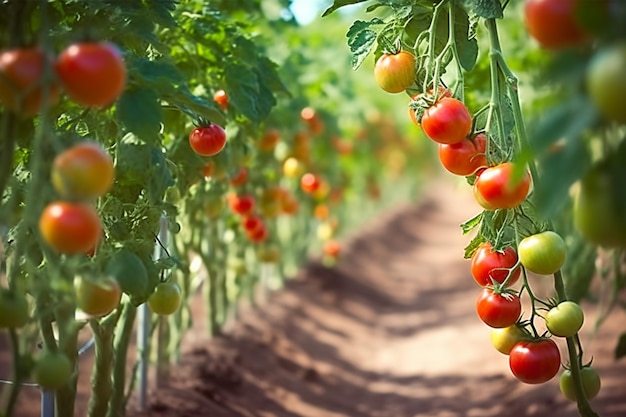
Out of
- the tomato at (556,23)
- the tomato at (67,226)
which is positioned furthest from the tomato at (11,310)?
the tomato at (556,23)

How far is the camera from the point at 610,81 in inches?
48.2

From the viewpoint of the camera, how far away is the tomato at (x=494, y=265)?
2117mm

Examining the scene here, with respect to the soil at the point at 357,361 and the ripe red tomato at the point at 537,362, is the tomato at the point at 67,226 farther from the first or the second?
the soil at the point at 357,361

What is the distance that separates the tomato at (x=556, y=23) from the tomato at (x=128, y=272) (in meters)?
1.10

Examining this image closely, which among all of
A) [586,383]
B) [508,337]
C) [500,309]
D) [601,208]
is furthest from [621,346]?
[601,208]

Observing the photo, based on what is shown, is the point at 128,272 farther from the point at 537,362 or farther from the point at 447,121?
the point at 537,362

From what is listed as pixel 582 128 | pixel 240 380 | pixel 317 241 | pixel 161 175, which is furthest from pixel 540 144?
pixel 317 241

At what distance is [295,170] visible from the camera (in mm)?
4949

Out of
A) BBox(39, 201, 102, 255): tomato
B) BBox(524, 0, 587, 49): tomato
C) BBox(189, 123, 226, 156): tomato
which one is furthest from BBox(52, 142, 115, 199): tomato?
BBox(524, 0, 587, 49): tomato

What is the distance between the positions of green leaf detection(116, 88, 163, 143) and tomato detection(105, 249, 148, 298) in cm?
32

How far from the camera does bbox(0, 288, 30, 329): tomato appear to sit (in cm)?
162

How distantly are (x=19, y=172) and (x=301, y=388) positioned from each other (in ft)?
8.32

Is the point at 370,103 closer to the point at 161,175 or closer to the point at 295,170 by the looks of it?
the point at 295,170

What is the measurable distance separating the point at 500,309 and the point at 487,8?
842 mm
